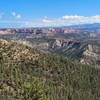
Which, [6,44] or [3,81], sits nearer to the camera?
[3,81]

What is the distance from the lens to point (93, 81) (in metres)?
100

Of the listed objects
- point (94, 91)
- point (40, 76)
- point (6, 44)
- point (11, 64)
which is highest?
point (6, 44)

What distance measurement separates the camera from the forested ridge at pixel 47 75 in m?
72.1

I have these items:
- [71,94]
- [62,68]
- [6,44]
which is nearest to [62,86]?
[71,94]

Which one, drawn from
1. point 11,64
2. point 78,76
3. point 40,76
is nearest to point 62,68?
point 78,76

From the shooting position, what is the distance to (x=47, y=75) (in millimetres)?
93938

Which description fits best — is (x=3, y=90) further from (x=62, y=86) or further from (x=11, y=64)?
(x=62, y=86)

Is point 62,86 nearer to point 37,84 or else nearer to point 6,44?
point 6,44

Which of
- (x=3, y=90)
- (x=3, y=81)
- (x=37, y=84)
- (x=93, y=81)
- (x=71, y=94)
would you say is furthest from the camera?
(x=93, y=81)

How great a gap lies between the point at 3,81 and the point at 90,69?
67.7 m

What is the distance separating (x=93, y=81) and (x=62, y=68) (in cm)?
1962

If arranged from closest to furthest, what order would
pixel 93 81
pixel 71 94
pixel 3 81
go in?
pixel 3 81 → pixel 71 94 → pixel 93 81

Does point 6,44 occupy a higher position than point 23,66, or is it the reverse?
point 6,44

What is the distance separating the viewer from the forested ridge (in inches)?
2840
